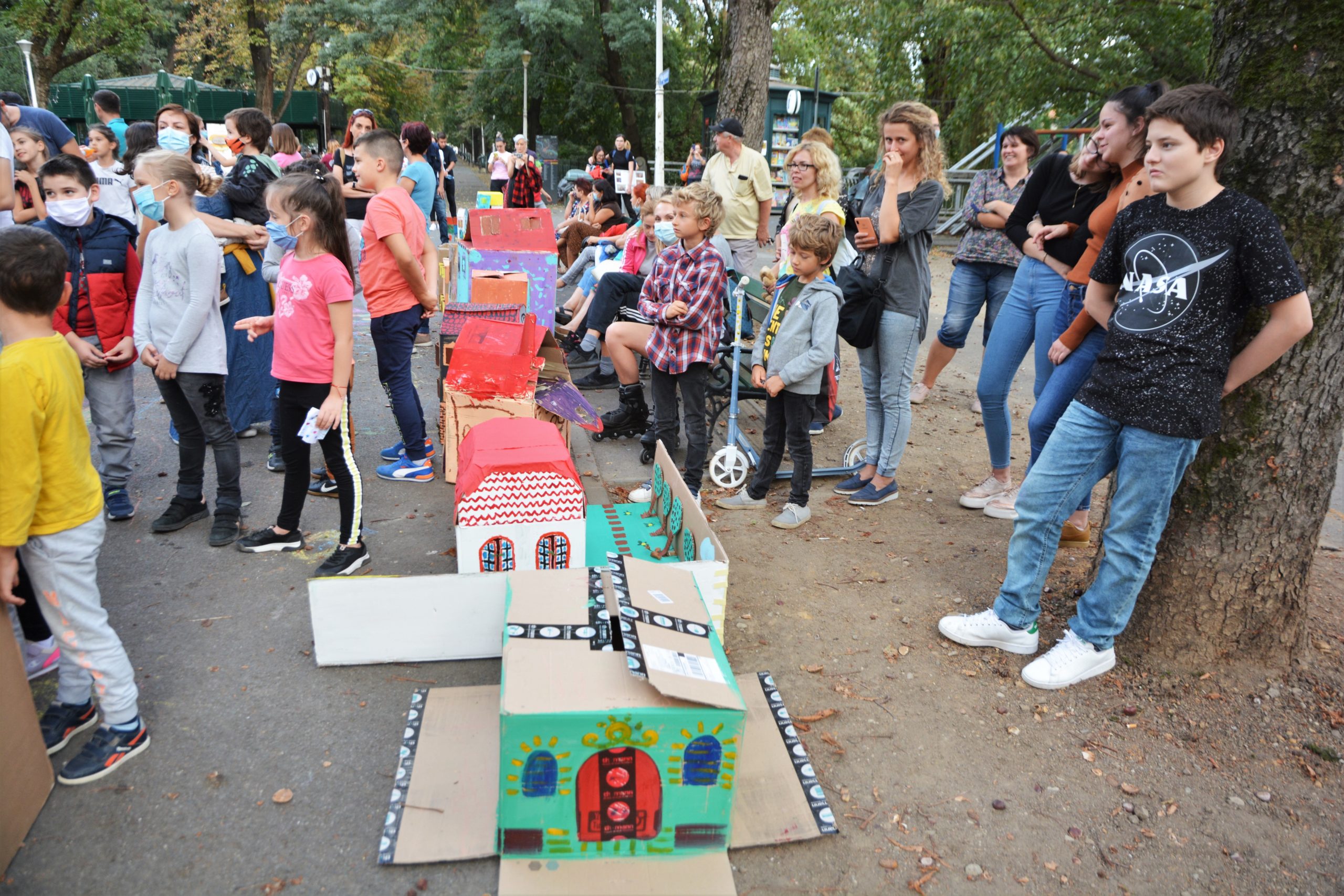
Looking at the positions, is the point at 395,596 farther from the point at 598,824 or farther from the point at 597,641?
the point at 598,824

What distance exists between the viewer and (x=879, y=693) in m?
3.15

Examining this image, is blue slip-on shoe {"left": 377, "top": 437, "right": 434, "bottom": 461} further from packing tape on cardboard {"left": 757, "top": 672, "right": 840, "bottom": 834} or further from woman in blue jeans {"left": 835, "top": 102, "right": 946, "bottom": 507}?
packing tape on cardboard {"left": 757, "top": 672, "right": 840, "bottom": 834}

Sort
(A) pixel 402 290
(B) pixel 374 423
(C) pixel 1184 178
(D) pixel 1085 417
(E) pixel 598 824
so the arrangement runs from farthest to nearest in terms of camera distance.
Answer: (B) pixel 374 423 → (A) pixel 402 290 → (D) pixel 1085 417 → (C) pixel 1184 178 → (E) pixel 598 824

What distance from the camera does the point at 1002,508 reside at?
4.71 metres

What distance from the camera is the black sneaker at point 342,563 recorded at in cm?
382

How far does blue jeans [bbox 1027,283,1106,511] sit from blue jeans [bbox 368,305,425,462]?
3342 millimetres

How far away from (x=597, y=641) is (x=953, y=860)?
1205mm

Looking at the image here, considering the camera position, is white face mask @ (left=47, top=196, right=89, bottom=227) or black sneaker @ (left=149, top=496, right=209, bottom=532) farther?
black sneaker @ (left=149, top=496, right=209, bottom=532)

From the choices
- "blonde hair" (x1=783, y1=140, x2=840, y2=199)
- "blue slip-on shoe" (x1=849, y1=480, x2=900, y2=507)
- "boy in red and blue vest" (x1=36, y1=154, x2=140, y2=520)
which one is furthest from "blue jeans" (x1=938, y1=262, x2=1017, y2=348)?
"boy in red and blue vest" (x1=36, y1=154, x2=140, y2=520)

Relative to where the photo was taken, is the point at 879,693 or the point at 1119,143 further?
the point at 1119,143

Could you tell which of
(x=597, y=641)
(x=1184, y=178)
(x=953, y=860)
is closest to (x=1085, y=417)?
(x=1184, y=178)

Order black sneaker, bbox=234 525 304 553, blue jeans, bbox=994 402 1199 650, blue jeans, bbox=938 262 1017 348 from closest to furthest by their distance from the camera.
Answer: blue jeans, bbox=994 402 1199 650 → black sneaker, bbox=234 525 304 553 → blue jeans, bbox=938 262 1017 348

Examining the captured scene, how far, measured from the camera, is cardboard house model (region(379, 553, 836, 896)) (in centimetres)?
216

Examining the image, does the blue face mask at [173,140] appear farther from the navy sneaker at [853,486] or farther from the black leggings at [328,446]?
the navy sneaker at [853,486]
